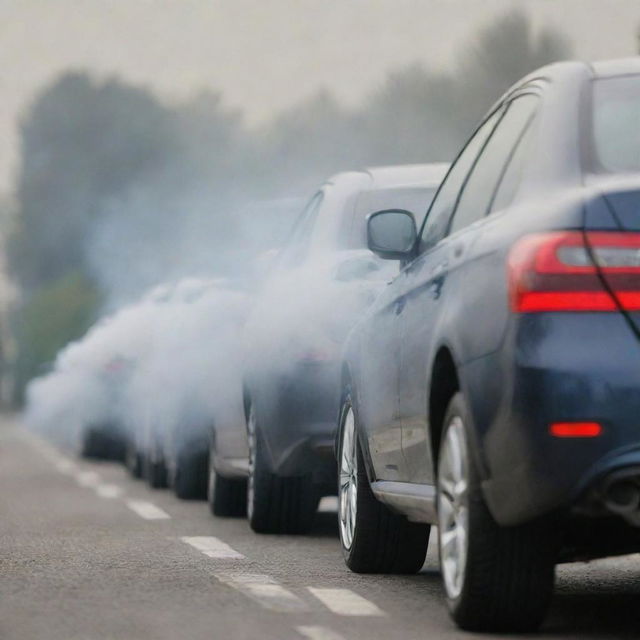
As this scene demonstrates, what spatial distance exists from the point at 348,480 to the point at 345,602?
1.48 metres

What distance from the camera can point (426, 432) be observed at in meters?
7.01

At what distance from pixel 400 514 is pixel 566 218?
106 inches

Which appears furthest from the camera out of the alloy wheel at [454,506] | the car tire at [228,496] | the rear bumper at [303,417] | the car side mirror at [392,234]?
the car tire at [228,496]

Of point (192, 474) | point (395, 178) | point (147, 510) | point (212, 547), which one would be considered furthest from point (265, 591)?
point (192, 474)

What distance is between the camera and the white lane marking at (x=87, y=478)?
19172 millimetres

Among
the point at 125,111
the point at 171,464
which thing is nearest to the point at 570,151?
the point at 171,464

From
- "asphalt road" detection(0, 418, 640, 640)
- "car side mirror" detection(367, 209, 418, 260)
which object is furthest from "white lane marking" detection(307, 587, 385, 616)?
"car side mirror" detection(367, 209, 418, 260)

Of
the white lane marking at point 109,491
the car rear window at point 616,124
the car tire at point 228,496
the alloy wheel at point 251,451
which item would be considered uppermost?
the car rear window at point 616,124

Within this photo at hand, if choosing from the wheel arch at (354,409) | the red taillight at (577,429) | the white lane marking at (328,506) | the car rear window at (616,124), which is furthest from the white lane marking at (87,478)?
the red taillight at (577,429)

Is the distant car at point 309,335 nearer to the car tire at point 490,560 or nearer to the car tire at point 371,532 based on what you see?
the car tire at point 371,532

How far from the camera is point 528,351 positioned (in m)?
5.77

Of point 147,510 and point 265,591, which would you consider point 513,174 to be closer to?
point 265,591

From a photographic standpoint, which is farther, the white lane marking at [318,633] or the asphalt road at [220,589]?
the asphalt road at [220,589]

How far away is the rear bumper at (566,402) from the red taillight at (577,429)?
0.01 meters
